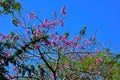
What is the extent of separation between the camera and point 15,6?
8453 millimetres

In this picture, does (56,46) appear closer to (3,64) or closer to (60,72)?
(60,72)

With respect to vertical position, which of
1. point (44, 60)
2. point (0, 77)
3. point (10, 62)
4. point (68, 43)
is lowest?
point (0, 77)

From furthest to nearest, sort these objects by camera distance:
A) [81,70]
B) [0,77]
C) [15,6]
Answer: [81,70], [15,6], [0,77]

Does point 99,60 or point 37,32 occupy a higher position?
point 99,60

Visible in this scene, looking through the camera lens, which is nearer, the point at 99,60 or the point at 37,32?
the point at 37,32

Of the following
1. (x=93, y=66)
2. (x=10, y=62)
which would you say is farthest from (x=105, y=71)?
(x=10, y=62)

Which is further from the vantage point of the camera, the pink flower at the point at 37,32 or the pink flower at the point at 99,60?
the pink flower at the point at 99,60

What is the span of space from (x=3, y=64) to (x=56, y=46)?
5.19m

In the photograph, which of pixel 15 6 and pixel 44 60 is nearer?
pixel 15 6

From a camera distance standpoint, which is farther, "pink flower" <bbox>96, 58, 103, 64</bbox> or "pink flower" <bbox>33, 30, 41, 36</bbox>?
"pink flower" <bbox>96, 58, 103, 64</bbox>

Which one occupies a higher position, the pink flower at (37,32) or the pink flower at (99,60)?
the pink flower at (99,60)

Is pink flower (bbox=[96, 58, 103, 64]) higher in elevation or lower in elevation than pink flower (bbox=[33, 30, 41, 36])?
higher

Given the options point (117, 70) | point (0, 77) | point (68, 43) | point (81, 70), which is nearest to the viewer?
point (0, 77)

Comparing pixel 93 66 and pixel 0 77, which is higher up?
Answer: pixel 93 66
